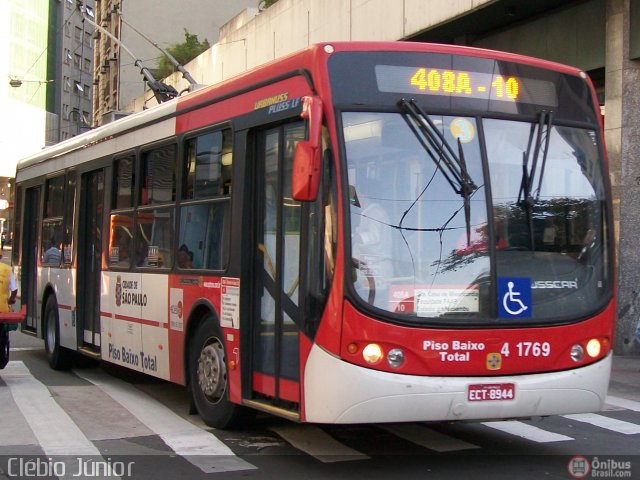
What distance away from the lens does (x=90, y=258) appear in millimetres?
12180

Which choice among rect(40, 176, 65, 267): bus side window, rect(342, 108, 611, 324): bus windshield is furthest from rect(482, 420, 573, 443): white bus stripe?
rect(40, 176, 65, 267): bus side window

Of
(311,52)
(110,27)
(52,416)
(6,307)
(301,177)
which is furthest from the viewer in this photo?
(110,27)

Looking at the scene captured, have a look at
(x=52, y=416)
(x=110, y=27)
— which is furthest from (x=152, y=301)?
A: (x=110, y=27)

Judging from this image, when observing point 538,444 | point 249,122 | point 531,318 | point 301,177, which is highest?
point 249,122

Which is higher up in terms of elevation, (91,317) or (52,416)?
(91,317)

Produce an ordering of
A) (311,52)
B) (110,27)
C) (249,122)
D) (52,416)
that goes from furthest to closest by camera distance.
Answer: (110,27) → (52,416) → (249,122) → (311,52)

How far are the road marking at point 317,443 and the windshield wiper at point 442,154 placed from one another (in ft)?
7.04

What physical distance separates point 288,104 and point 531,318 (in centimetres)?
246

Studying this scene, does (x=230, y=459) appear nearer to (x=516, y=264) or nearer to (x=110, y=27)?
(x=516, y=264)

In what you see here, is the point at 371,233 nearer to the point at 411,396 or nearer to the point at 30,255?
the point at 411,396

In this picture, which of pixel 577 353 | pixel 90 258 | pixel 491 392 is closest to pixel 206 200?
pixel 491 392

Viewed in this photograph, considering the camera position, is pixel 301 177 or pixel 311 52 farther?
pixel 311 52

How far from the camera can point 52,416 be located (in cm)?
922

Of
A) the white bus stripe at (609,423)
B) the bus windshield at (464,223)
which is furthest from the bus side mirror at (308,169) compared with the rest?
the white bus stripe at (609,423)
